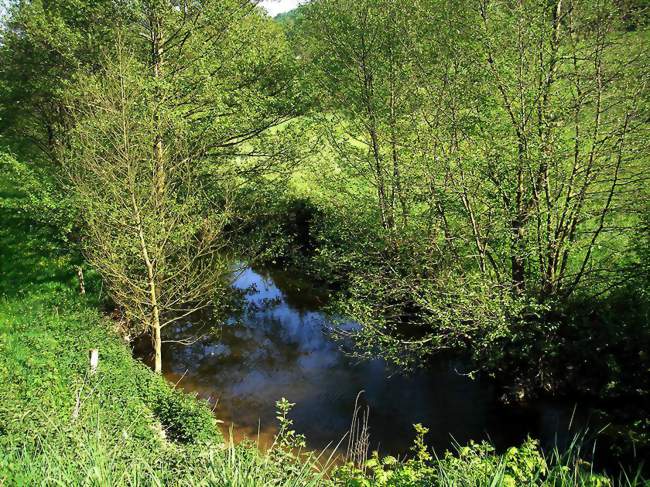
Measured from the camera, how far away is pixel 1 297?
14.2 meters

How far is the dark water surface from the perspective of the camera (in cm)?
1105

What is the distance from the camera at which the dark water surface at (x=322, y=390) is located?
1105 cm

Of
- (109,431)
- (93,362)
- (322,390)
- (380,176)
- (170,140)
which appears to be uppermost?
(170,140)

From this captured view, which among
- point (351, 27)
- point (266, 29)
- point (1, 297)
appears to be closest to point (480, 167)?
point (351, 27)

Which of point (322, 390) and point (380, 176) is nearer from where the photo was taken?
point (380, 176)

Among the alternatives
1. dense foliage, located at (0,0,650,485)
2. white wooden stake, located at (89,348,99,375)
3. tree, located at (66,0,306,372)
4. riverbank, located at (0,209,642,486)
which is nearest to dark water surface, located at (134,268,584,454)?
dense foliage, located at (0,0,650,485)

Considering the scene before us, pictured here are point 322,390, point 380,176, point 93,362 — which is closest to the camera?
point 93,362

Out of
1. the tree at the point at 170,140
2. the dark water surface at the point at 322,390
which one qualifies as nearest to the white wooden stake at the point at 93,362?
the tree at the point at 170,140

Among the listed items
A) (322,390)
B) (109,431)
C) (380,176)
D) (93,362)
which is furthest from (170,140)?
(322,390)

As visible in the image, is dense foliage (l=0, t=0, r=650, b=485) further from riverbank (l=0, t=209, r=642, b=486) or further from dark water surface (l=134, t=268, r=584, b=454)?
dark water surface (l=134, t=268, r=584, b=454)

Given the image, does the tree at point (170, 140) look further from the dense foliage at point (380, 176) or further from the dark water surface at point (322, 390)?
the dark water surface at point (322, 390)

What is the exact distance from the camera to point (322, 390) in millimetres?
13023

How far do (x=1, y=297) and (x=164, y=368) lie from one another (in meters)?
5.35

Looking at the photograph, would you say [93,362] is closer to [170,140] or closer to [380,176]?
[170,140]
